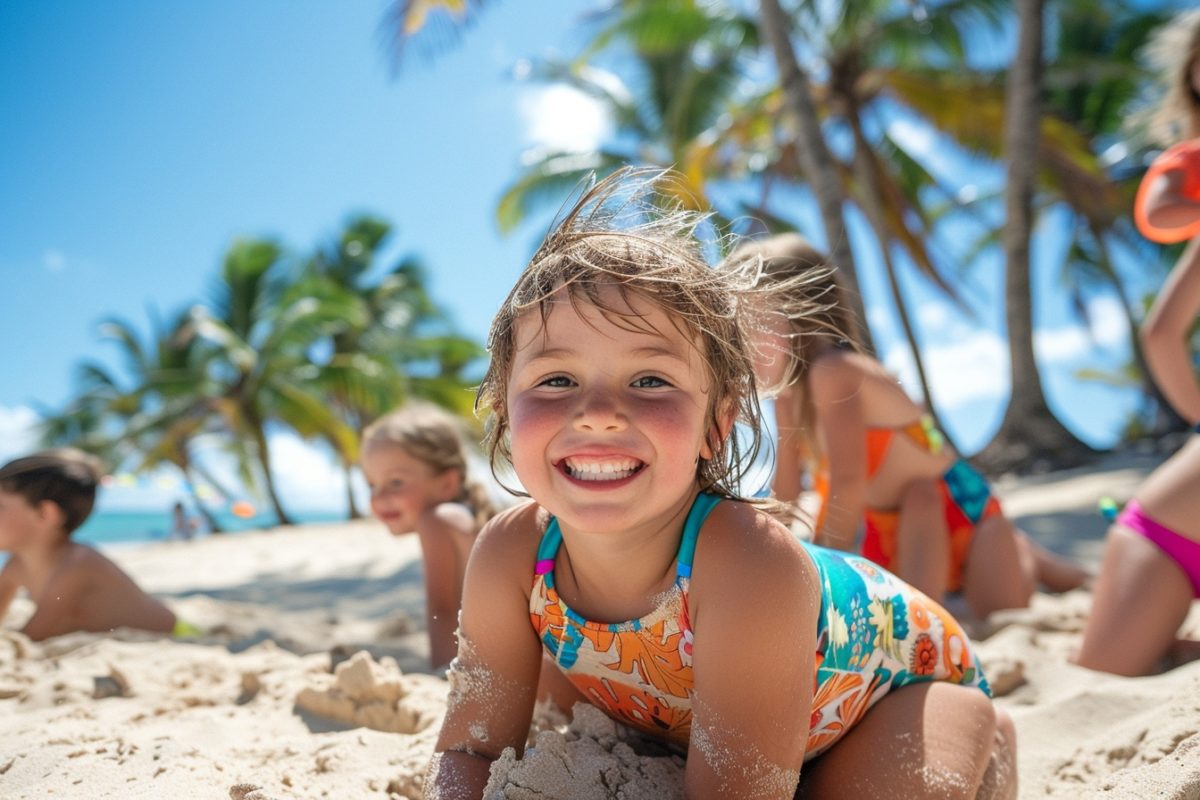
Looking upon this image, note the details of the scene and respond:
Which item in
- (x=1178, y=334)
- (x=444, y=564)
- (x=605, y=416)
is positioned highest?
(x=605, y=416)

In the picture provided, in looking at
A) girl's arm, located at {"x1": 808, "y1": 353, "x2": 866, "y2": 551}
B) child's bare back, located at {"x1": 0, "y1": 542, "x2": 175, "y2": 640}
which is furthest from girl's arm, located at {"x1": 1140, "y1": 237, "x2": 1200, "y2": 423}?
child's bare back, located at {"x1": 0, "y1": 542, "x2": 175, "y2": 640}

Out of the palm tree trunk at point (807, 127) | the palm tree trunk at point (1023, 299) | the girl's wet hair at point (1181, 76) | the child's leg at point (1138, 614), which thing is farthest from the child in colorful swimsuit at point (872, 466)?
the palm tree trunk at point (1023, 299)

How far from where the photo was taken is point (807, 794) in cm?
152

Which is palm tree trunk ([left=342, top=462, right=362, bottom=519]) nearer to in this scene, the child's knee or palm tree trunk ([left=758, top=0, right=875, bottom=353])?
palm tree trunk ([left=758, top=0, right=875, bottom=353])

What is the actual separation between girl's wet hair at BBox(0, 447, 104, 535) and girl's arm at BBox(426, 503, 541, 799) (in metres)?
2.57

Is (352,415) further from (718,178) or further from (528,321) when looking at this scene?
(528,321)

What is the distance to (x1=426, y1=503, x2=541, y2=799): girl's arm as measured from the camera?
1.47 meters

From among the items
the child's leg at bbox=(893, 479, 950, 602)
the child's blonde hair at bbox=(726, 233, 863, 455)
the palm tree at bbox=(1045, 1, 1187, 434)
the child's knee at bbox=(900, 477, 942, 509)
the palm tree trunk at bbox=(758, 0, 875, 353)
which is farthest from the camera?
the palm tree at bbox=(1045, 1, 1187, 434)

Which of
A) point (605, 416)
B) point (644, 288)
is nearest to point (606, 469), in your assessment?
point (605, 416)

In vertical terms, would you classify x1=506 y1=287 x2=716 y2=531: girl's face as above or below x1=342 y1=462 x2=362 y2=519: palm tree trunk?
above

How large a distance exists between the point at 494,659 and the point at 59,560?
274cm

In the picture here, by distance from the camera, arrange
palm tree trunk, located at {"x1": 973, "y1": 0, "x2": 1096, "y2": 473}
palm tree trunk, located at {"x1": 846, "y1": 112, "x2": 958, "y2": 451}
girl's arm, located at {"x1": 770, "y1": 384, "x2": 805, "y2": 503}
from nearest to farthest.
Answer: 1. girl's arm, located at {"x1": 770, "y1": 384, "x2": 805, "y2": 503}
2. palm tree trunk, located at {"x1": 973, "y1": 0, "x2": 1096, "y2": 473}
3. palm tree trunk, located at {"x1": 846, "y1": 112, "x2": 958, "y2": 451}

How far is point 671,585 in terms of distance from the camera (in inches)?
54.2

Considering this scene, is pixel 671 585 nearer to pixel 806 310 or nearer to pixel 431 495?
pixel 806 310
